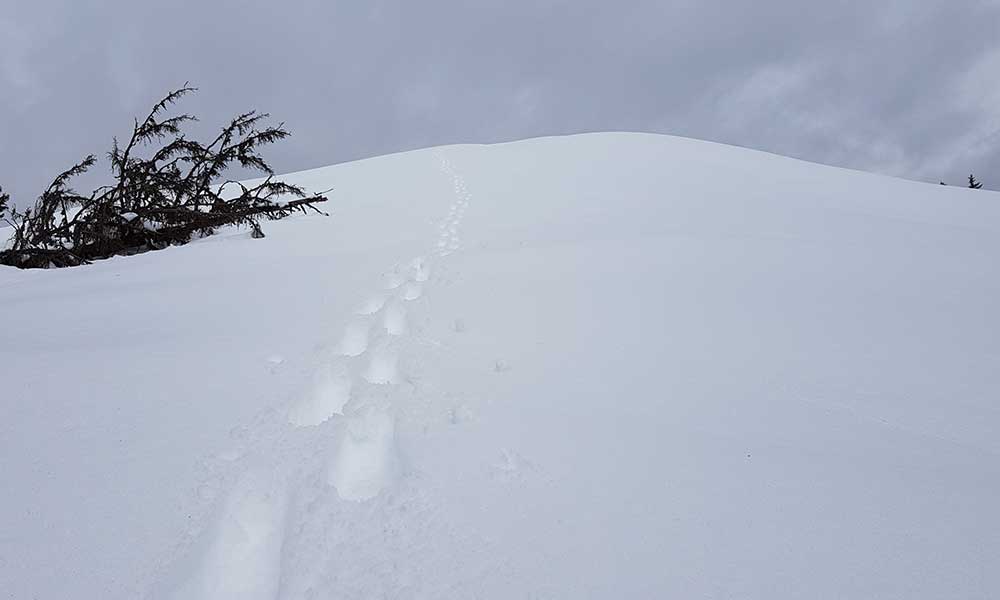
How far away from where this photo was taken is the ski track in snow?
101 cm

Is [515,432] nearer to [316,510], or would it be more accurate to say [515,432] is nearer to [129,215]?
[316,510]

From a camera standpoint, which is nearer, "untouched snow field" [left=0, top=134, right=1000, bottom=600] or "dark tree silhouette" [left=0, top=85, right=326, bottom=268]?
"untouched snow field" [left=0, top=134, right=1000, bottom=600]

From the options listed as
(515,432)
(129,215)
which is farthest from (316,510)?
(129,215)

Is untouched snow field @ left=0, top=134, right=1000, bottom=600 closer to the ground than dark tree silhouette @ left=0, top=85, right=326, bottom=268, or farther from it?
closer to the ground

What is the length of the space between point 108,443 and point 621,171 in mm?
9511

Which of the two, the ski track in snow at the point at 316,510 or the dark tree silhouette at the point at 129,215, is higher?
the dark tree silhouette at the point at 129,215

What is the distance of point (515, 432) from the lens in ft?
4.79

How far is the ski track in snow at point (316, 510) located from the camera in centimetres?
101

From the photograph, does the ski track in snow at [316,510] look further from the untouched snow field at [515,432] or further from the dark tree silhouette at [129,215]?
the dark tree silhouette at [129,215]

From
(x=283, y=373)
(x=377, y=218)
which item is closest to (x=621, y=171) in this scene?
(x=377, y=218)

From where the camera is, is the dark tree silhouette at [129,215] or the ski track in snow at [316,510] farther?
the dark tree silhouette at [129,215]

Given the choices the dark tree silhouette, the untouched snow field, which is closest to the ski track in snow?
the untouched snow field

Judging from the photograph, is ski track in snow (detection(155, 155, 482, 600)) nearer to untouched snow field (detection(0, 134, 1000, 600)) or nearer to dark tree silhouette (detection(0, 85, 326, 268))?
untouched snow field (detection(0, 134, 1000, 600))

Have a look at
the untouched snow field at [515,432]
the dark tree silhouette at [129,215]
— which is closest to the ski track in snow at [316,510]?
the untouched snow field at [515,432]
